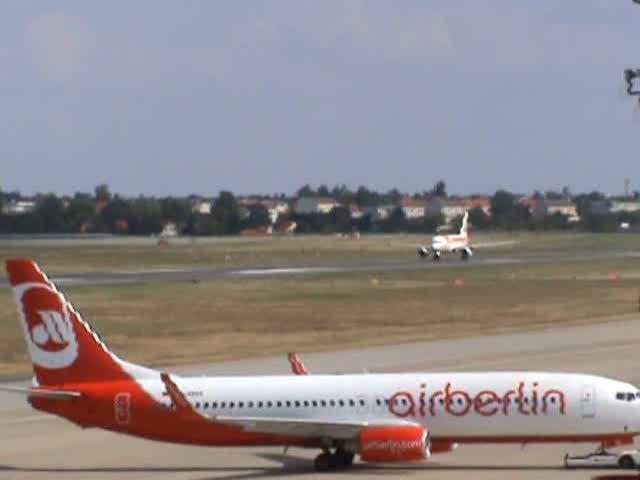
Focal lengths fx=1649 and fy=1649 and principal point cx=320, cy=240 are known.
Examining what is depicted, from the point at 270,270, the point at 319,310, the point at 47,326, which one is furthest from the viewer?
the point at 270,270

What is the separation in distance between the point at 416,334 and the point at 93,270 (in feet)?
268

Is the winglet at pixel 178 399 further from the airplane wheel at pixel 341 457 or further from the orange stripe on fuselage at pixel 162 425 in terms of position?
the airplane wheel at pixel 341 457

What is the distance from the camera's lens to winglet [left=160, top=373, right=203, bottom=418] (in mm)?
49094

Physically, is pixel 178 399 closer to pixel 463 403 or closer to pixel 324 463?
pixel 324 463

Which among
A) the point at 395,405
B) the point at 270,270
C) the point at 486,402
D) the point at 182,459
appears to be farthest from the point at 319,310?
the point at 486,402

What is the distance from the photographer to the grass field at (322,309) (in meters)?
91.8

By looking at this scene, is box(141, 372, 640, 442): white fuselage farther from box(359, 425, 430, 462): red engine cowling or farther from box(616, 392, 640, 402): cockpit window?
box(359, 425, 430, 462): red engine cowling

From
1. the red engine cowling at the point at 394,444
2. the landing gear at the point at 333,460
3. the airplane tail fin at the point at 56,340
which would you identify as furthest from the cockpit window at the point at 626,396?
the airplane tail fin at the point at 56,340

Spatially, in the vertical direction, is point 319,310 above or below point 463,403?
below

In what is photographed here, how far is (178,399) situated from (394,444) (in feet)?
21.8

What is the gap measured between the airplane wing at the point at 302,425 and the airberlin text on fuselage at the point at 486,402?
2.16 ft

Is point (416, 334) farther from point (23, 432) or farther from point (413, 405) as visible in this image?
point (413, 405)

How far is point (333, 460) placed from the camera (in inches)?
1967

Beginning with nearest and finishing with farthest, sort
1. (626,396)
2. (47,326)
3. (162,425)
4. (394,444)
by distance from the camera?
(394,444) → (626,396) → (162,425) → (47,326)
